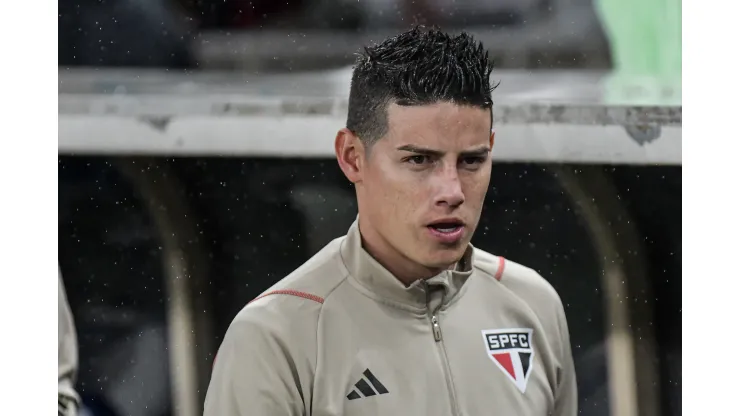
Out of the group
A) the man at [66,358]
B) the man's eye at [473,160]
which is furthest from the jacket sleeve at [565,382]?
the man at [66,358]

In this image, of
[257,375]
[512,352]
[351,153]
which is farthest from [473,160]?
[257,375]

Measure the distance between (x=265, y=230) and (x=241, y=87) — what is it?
0.25 meters

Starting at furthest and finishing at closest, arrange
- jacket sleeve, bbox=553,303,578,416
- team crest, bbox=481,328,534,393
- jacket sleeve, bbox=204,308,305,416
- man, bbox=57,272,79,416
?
man, bbox=57,272,79,416 → jacket sleeve, bbox=553,303,578,416 → team crest, bbox=481,328,534,393 → jacket sleeve, bbox=204,308,305,416

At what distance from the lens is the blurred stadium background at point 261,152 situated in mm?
1593

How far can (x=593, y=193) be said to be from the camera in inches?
64.4

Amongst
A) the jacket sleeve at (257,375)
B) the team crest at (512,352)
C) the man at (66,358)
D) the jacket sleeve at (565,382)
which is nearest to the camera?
the jacket sleeve at (257,375)

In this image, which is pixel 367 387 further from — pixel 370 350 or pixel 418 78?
pixel 418 78

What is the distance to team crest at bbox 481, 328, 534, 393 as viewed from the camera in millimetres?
1376

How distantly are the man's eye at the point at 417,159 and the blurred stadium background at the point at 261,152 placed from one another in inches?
12.2

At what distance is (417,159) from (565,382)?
47cm

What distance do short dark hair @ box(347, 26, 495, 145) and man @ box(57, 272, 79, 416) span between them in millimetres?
608

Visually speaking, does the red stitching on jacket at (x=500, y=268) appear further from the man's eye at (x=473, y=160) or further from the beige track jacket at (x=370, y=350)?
the man's eye at (x=473, y=160)

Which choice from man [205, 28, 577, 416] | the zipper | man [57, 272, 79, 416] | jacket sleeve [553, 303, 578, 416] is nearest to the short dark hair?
man [205, 28, 577, 416]

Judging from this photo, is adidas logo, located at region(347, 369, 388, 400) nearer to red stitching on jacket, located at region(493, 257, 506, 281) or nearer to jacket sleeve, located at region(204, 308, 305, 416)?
jacket sleeve, located at region(204, 308, 305, 416)
